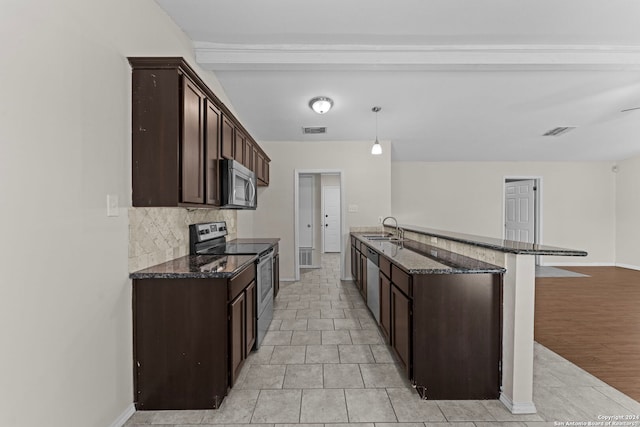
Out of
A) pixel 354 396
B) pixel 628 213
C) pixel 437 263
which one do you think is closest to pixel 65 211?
pixel 354 396

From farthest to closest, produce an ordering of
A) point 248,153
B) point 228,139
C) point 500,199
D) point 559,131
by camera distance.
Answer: point 500,199 < point 559,131 < point 248,153 < point 228,139

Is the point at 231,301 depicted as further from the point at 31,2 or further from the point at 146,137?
the point at 31,2

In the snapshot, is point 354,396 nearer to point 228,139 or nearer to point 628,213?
point 228,139

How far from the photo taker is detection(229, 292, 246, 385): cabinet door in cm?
200

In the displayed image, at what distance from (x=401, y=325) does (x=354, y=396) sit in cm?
58

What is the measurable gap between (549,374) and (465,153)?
15.5 feet

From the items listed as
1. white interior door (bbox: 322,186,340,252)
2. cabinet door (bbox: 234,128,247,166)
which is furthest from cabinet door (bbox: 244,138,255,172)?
white interior door (bbox: 322,186,340,252)

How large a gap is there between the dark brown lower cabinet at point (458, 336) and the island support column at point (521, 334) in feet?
0.32

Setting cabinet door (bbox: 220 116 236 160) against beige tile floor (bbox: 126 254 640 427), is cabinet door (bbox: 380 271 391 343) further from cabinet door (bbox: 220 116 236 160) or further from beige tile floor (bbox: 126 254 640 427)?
cabinet door (bbox: 220 116 236 160)

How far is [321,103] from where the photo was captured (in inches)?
158

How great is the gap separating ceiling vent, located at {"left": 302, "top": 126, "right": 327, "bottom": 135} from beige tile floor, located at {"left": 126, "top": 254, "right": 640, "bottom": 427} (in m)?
3.18

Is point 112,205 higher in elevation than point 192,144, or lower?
lower

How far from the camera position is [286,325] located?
10.9ft

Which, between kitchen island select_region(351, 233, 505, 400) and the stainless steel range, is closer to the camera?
kitchen island select_region(351, 233, 505, 400)
